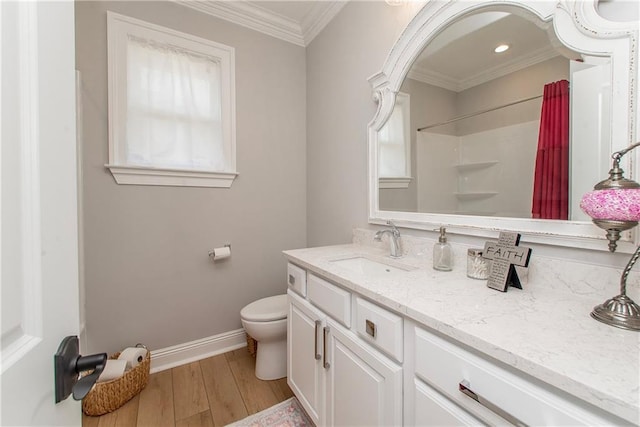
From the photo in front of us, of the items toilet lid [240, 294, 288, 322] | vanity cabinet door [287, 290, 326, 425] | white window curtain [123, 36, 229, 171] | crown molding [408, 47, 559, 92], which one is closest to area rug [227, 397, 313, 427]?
vanity cabinet door [287, 290, 326, 425]

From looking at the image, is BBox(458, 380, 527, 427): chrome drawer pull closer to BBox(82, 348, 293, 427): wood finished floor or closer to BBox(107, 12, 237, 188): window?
BBox(82, 348, 293, 427): wood finished floor

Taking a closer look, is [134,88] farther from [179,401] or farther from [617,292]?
[617,292]

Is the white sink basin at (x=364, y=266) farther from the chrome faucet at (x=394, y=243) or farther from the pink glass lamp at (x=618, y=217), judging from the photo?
the pink glass lamp at (x=618, y=217)

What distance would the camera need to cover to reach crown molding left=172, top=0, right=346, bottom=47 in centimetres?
197

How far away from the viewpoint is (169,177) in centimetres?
188

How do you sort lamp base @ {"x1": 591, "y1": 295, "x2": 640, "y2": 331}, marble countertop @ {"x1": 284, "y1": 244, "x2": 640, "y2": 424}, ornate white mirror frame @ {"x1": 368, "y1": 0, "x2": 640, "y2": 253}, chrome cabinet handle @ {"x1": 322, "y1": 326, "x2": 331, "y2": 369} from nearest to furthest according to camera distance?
marble countertop @ {"x1": 284, "y1": 244, "x2": 640, "y2": 424} → lamp base @ {"x1": 591, "y1": 295, "x2": 640, "y2": 331} → ornate white mirror frame @ {"x1": 368, "y1": 0, "x2": 640, "y2": 253} → chrome cabinet handle @ {"x1": 322, "y1": 326, "x2": 331, "y2": 369}

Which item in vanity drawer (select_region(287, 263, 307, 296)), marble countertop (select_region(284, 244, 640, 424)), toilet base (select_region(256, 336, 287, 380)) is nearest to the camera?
marble countertop (select_region(284, 244, 640, 424))

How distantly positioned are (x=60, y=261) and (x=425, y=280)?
1.03 meters

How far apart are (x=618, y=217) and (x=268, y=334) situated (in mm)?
1666

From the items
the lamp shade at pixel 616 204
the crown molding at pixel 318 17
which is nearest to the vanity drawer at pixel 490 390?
the lamp shade at pixel 616 204

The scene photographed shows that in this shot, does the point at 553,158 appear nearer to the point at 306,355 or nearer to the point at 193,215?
the point at 306,355

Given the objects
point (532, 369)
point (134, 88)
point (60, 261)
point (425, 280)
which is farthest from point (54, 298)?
point (134, 88)

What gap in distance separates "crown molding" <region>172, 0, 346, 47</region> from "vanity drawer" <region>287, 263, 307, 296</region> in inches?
74.4

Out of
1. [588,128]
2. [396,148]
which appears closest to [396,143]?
[396,148]
